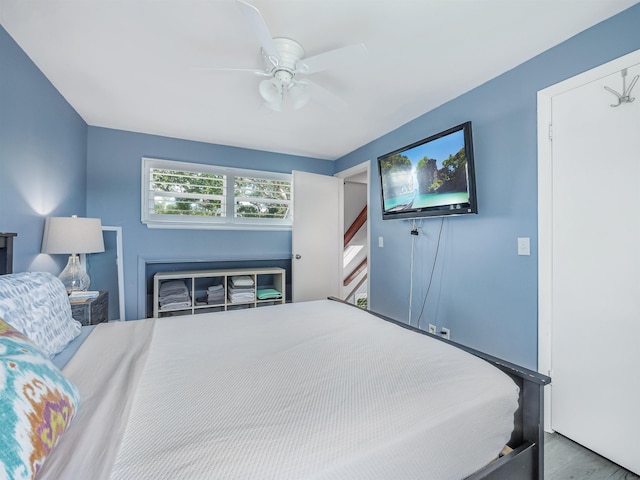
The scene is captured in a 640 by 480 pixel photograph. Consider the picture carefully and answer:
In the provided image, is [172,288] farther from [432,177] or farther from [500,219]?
[500,219]

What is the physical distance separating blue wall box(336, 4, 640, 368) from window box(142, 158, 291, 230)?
194 cm

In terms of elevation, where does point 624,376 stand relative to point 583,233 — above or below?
below

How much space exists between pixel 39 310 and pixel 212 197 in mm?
2441

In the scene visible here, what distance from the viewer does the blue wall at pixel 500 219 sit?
5.45ft

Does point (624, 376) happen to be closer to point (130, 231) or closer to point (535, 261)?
point (535, 261)

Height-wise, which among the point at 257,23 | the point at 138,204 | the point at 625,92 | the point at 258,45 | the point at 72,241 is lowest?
the point at 72,241

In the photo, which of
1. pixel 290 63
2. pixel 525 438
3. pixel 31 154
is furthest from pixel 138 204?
pixel 525 438

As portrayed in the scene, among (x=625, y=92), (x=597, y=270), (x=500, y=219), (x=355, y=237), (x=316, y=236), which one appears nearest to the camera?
(x=625, y=92)

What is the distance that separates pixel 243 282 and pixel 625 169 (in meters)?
3.28

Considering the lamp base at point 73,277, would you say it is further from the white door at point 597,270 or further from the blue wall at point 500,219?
the white door at point 597,270

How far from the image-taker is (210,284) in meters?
3.54

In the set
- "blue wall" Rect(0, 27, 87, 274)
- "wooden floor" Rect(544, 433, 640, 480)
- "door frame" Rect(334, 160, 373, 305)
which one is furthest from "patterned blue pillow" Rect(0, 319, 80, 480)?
"door frame" Rect(334, 160, 373, 305)

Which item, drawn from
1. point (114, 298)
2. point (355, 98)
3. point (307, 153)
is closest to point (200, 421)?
point (355, 98)

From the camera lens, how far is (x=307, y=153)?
→ 12.7 feet
